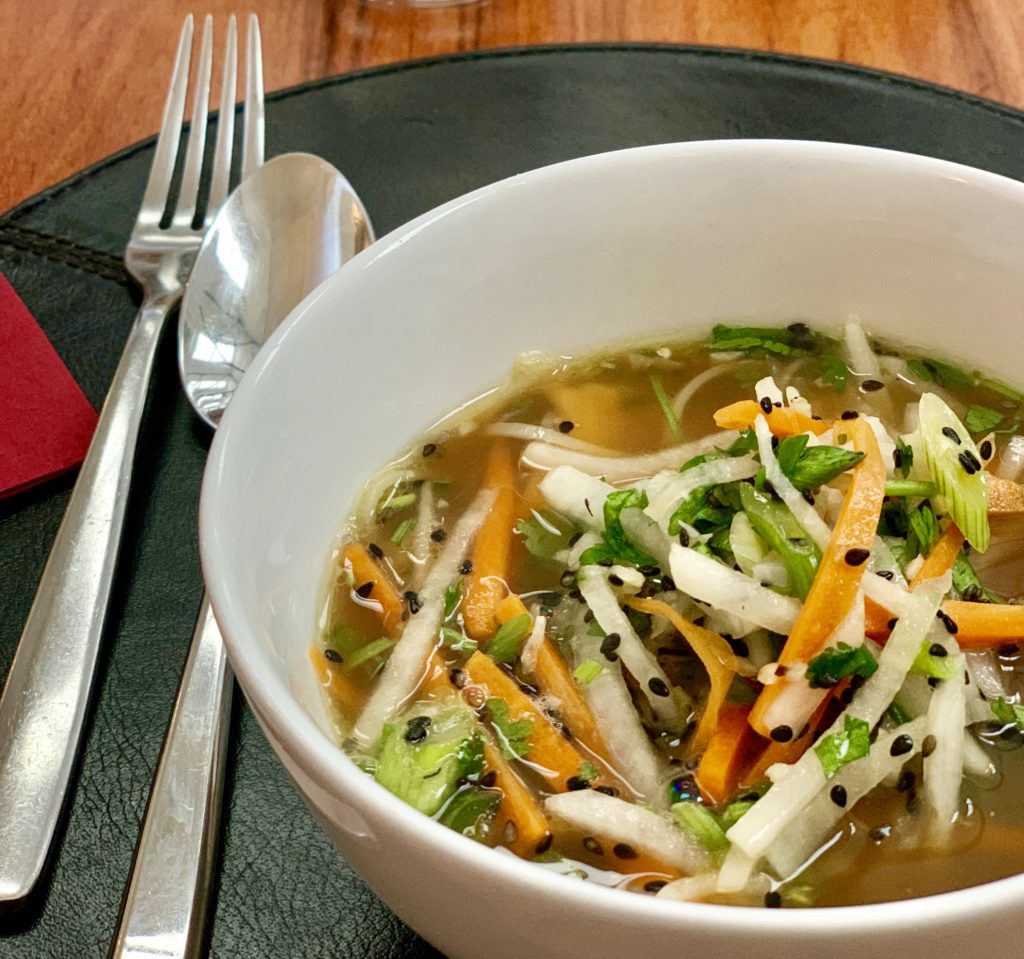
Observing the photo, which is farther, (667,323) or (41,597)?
(667,323)

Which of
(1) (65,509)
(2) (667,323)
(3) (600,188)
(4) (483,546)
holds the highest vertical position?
(3) (600,188)

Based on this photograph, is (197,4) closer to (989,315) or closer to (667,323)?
(667,323)

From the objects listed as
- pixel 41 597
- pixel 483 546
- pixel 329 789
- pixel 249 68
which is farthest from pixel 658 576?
pixel 249 68

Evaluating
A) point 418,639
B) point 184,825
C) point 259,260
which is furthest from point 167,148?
point 184,825

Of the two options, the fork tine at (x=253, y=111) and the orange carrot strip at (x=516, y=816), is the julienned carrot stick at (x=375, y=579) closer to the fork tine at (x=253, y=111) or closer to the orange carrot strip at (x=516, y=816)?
the orange carrot strip at (x=516, y=816)

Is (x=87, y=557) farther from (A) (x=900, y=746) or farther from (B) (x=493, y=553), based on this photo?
(A) (x=900, y=746)

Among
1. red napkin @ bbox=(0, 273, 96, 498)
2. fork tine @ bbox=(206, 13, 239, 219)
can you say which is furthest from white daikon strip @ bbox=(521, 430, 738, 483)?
fork tine @ bbox=(206, 13, 239, 219)

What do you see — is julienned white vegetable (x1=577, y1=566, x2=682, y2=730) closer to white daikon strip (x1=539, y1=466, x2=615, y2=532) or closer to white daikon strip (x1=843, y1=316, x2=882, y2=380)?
white daikon strip (x1=539, y1=466, x2=615, y2=532)

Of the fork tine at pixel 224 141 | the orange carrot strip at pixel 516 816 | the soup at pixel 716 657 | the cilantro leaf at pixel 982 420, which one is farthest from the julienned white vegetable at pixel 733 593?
the fork tine at pixel 224 141
